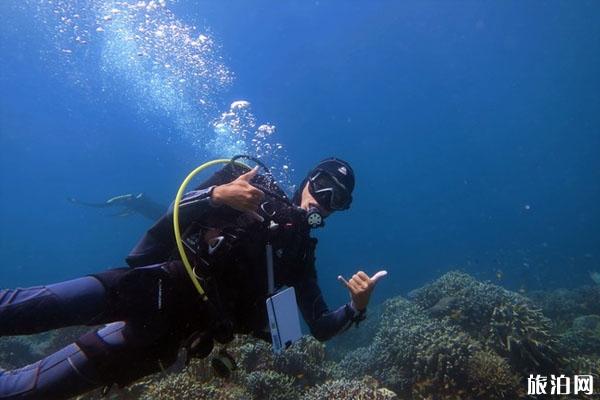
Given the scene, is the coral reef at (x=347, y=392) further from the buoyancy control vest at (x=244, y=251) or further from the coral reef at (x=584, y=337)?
the coral reef at (x=584, y=337)

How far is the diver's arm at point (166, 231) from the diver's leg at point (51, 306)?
1.55 ft

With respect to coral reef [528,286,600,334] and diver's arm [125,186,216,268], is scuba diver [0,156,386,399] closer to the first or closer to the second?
diver's arm [125,186,216,268]

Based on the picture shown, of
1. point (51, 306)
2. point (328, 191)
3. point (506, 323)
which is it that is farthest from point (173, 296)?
point (506, 323)

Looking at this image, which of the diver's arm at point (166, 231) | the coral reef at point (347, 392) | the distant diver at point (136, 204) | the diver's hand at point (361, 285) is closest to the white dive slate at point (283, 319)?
the diver's hand at point (361, 285)

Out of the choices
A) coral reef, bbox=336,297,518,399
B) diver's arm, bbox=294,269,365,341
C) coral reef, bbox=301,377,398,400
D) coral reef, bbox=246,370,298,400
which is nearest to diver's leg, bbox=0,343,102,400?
diver's arm, bbox=294,269,365,341

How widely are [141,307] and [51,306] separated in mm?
651

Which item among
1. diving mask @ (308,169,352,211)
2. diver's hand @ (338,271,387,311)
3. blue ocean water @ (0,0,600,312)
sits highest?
blue ocean water @ (0,0,600,312)

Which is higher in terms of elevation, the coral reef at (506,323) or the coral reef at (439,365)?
the coral reef at (506,323)

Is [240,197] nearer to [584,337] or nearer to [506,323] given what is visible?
[506,323]

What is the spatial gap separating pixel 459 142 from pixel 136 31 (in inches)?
4917

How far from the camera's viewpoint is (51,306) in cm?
293

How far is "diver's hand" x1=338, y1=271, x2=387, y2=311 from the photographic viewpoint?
3789mm

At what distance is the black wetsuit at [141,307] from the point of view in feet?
9.89

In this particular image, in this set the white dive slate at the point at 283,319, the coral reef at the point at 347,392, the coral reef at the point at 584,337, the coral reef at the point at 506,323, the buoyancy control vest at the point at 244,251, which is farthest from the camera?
the coral reef at the point at 584,337
